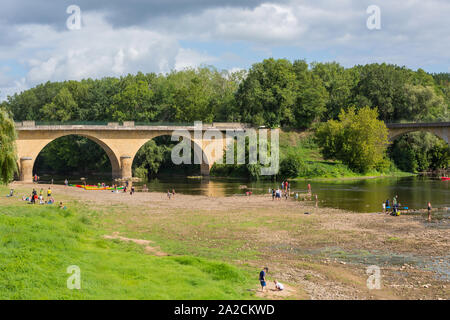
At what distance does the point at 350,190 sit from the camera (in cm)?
5966

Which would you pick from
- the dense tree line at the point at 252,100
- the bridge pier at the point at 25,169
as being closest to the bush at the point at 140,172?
the dense tree line at the point at 252,100

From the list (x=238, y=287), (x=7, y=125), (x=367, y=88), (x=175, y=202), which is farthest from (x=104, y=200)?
(x=367, y=88)

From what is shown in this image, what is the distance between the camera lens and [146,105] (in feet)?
304

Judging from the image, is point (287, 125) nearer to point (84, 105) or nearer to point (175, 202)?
point (84, 105)

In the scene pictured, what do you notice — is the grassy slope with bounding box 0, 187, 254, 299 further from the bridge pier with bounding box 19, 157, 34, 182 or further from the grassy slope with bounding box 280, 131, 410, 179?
the grassy slope with bounding box 280, 131, 410, 179

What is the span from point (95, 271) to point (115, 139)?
58.3 metres

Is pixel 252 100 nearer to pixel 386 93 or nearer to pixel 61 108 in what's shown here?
pixel 386 93

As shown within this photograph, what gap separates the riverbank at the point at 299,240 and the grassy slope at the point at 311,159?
2966 centimetres

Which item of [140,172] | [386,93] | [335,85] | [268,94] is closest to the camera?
[140,172]

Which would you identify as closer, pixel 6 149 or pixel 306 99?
pixel 6 149

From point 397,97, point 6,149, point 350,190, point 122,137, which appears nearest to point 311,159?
point 397,97

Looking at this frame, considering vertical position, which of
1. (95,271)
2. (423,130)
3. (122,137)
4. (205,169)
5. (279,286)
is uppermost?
(423,130)

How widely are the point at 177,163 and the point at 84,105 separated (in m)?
25.3

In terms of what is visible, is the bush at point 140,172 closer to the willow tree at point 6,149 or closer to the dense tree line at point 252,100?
the dense tree line at point 252,100
